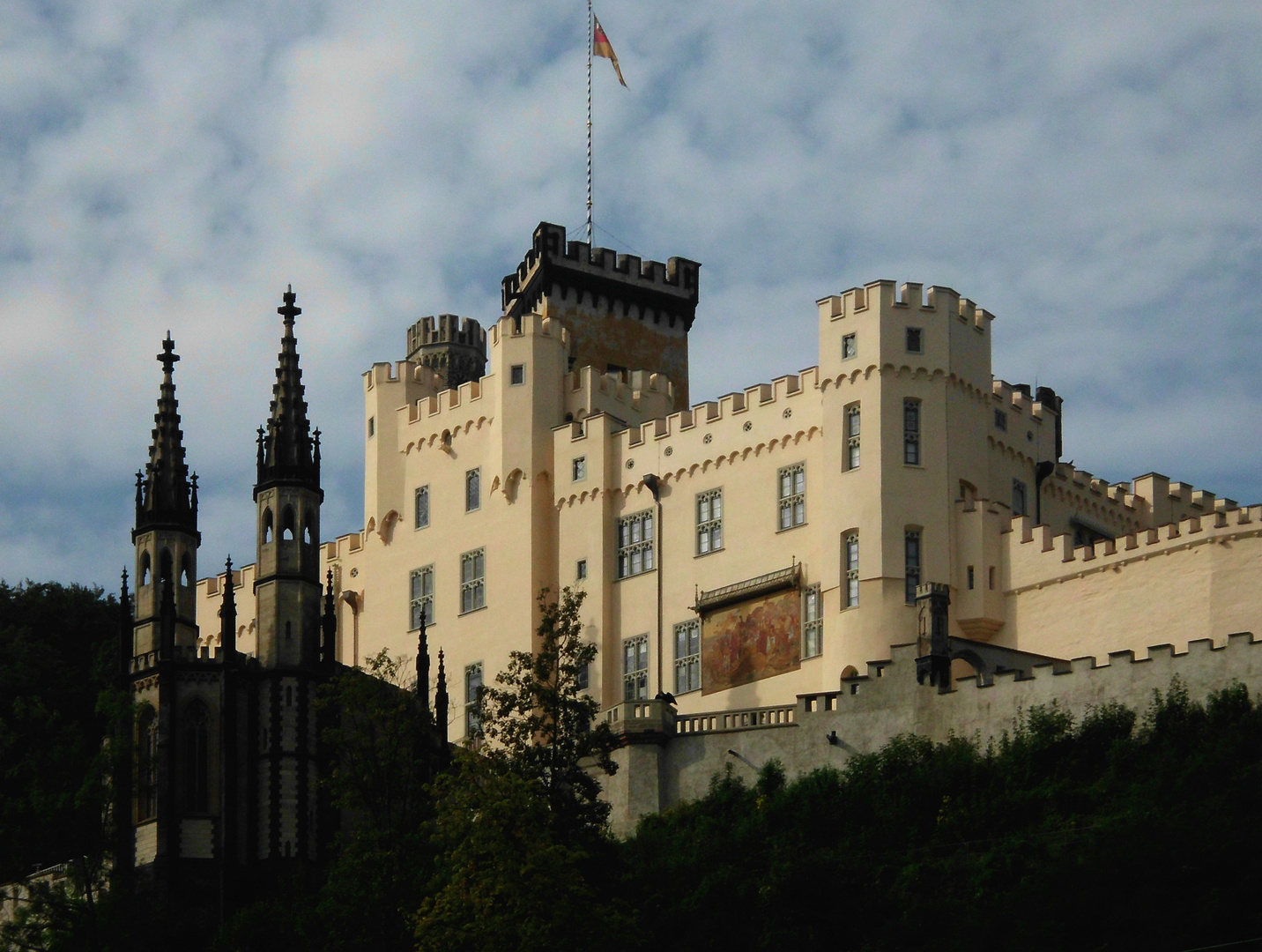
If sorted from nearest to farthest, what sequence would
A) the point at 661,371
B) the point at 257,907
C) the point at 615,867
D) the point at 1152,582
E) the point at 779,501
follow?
the point at 615,867, the point at 257,907, the point at 1152,582, the point at 779,501, the point at 661,371

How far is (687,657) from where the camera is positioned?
288 ft

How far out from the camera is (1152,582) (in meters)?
80.6

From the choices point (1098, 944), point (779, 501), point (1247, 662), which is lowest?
point (1098, 944)

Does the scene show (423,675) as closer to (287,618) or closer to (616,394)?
(287,618)

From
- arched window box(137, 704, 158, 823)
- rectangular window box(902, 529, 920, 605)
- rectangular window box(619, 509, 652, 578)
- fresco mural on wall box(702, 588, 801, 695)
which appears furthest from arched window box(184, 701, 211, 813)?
rectangular window box(902, 529, 920, 605)

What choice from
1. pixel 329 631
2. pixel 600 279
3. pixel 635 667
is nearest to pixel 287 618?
pixel 329 631

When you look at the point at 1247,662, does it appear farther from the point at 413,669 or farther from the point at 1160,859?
the point at 413,669

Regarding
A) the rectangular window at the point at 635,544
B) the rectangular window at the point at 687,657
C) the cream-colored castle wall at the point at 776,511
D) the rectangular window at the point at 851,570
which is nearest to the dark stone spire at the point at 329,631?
the cream-colored castle wall at the point at 776,511

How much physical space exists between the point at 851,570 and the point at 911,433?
13.5ft

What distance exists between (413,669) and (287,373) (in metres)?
13.8

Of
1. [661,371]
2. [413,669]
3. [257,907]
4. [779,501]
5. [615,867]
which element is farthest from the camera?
[661,371]

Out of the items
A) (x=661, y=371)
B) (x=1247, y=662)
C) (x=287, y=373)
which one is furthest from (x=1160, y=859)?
(x=661, y=371)

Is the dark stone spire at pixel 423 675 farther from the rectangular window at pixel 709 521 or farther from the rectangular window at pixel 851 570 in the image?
the rectangular window at pixel 851 570

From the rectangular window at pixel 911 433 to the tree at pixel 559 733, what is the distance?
16037mm
